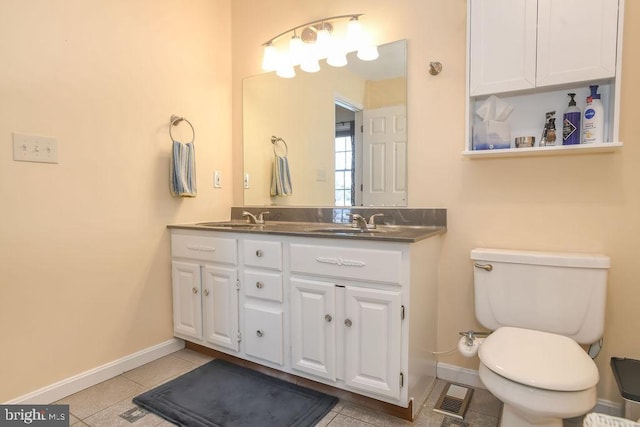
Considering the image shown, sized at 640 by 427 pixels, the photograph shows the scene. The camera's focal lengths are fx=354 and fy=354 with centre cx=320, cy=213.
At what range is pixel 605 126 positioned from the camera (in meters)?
1.47

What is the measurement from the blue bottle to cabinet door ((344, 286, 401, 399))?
3.24ft

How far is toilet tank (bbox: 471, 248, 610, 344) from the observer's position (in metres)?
1.42

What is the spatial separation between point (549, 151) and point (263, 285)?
4.78 feet

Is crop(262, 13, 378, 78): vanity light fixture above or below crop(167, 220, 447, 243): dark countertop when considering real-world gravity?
above

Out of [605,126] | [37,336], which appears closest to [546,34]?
[605,126]

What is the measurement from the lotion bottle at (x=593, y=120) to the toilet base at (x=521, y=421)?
1075 mm

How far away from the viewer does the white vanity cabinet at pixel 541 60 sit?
138 centimetres

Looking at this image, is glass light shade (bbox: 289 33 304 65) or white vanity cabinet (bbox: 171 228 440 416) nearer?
white vanity cabinet (bbox: 171 228 440 416)

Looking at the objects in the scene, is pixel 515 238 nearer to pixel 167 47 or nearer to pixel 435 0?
pixel 435 0

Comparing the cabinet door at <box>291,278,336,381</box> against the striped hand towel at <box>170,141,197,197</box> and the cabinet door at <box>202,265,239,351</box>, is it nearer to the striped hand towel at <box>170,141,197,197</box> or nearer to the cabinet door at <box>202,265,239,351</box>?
the cabinet door at <box>202,265,239,351</box>

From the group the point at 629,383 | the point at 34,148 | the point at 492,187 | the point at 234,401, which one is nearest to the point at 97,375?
the point at 234,401

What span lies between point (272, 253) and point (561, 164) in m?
1.41

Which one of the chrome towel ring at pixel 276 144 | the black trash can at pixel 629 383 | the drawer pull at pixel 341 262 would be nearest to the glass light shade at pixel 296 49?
the chrome towel ring at pixel 276 144

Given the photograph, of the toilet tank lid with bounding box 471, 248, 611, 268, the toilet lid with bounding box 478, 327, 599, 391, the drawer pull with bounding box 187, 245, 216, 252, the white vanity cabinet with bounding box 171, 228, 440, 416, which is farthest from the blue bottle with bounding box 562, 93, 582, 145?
the drawer pull with bounding box 187, 245, 216, 252
